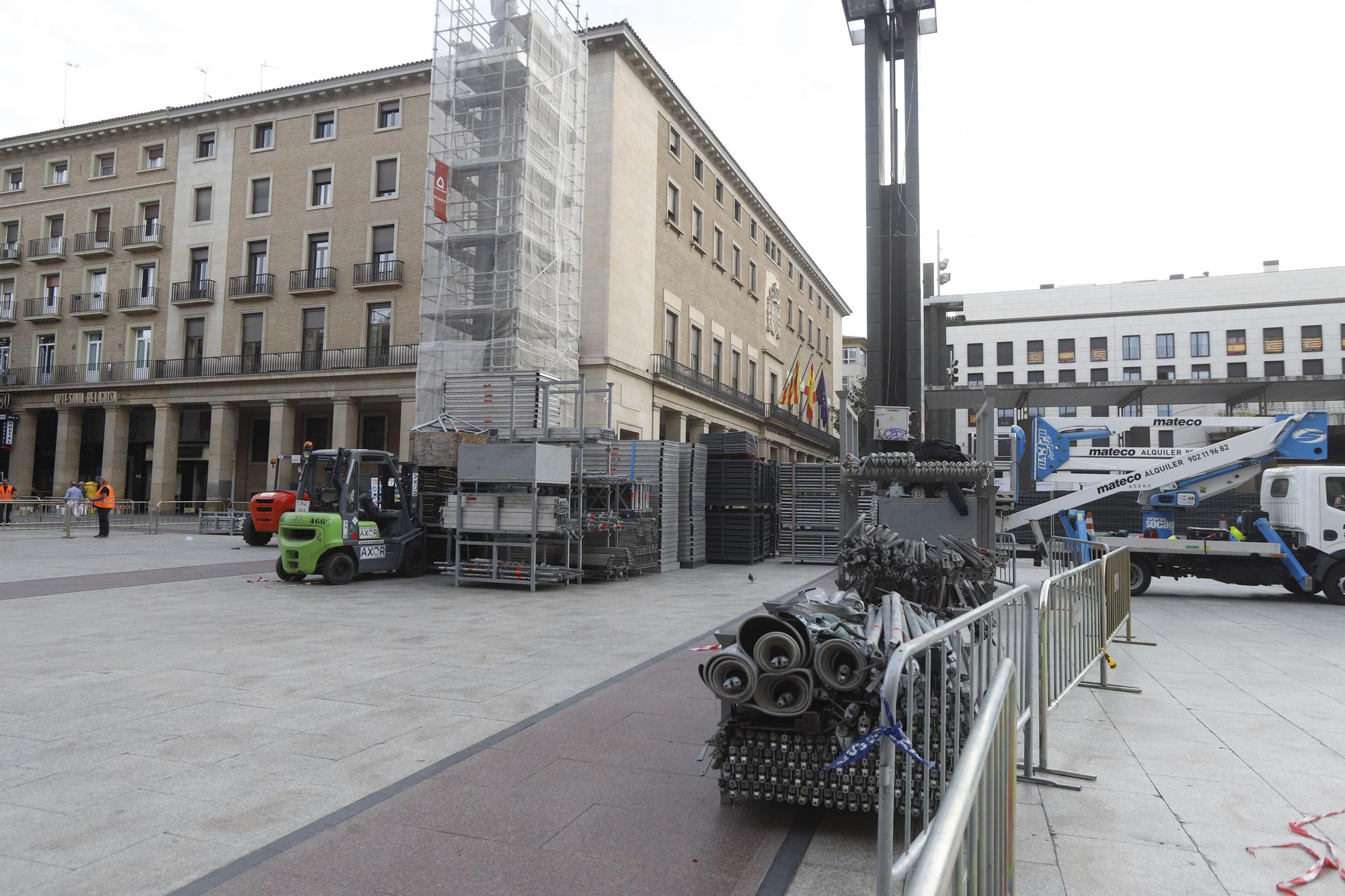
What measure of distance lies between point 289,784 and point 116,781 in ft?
3.00

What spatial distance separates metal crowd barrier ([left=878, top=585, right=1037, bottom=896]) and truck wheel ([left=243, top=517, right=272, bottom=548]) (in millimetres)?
22010

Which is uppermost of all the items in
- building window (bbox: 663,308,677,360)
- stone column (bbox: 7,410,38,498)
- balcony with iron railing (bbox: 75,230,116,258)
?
balcony with iron railing (bbox: 75,230,116,258)

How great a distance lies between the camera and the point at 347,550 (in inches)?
546

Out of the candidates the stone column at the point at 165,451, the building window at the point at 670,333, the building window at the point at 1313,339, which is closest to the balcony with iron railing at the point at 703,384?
the building window at the point at 670,333

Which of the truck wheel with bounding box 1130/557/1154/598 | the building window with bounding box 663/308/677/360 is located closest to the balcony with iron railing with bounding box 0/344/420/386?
the building window with bounding box 663/308/677/360

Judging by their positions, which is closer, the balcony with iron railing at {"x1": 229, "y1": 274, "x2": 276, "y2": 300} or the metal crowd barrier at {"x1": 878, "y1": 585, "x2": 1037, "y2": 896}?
the metal crowd barrier at {"x1": 878, "y1": 585, "x2": 1037, "y2": 896}

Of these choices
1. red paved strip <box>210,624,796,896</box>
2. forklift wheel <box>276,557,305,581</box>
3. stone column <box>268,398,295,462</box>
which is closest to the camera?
red paved strip <box>210,624,796,896</box>

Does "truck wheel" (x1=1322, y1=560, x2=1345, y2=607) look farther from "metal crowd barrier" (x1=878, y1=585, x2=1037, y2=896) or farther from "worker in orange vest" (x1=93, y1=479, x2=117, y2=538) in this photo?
"worker in orange vest" (x1=93, y1=479, x2=117, y2=538)

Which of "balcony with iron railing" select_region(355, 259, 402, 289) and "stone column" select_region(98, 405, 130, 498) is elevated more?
"balcony with iron railing" select_region(355, 259, 402, 289)

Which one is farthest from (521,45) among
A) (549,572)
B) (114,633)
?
(114,633)

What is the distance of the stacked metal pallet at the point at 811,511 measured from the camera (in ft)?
65.0

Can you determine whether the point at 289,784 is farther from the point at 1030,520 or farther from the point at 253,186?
A: the point at 253,186

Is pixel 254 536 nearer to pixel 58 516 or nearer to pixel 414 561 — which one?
pixel 414 561

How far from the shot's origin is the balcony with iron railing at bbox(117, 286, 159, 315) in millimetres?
38094
